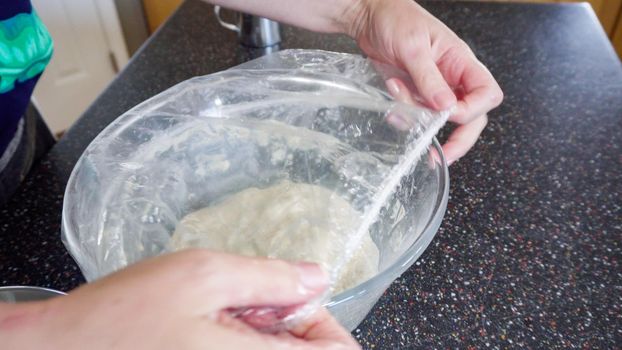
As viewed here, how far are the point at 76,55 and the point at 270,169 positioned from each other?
61.0 inches

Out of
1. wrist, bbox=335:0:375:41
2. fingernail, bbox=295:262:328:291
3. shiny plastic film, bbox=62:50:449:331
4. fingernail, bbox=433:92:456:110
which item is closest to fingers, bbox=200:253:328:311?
A: fingernail, bbox=295:262:328:291

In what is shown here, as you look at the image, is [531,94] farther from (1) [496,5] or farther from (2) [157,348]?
(2) [157,348]

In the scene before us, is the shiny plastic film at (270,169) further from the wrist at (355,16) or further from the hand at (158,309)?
the hand at (158,309)

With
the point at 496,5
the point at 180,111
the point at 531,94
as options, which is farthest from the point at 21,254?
the point at 496,5

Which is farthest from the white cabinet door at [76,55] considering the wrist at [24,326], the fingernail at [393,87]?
the wrist at [24,326]

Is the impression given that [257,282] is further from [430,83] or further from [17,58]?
[17,58]

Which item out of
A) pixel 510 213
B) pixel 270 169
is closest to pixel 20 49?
pixel 270 169

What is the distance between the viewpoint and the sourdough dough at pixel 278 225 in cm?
54

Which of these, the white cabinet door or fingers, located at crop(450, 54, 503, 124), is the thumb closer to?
fingers, located at crop(450, 54, 503, 124)

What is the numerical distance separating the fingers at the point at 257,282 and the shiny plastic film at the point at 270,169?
0.53 ft

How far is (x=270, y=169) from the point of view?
2.20 ft

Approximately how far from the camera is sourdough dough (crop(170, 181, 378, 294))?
536 millimetres

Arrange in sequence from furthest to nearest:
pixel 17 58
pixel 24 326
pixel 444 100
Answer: pixel 17 58 < pixel 444 100 < pixel 24 326

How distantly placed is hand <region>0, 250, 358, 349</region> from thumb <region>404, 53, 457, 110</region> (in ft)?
1.06
